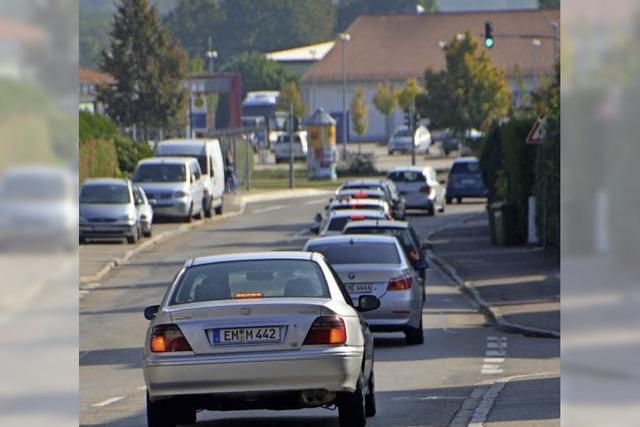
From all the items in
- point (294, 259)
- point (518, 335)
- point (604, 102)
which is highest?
point (604, 102)

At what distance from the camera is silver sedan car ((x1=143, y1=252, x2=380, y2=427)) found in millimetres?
9242

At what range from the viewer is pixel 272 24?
7047 inches

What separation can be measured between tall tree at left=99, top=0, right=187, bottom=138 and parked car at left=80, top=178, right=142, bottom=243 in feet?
106

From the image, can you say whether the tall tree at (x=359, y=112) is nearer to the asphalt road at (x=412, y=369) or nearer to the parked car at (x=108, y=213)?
the parked car at (x=108, y=213)

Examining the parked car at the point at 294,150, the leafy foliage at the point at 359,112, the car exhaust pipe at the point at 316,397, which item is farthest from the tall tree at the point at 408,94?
the car exhaust pipe at the point at 316,397

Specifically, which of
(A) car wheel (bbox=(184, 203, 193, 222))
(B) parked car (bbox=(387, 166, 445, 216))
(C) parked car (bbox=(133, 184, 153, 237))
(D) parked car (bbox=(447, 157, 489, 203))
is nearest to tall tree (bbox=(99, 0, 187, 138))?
(D) parked car (bbox=(447, 157, 489, 203))

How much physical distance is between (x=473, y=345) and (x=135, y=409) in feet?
23.4

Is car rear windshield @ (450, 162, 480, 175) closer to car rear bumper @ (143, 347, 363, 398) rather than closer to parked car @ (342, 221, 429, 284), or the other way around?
parked car @ (342, 221, 429, 284)

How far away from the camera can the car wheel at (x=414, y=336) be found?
714 inches

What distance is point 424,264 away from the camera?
20.8m

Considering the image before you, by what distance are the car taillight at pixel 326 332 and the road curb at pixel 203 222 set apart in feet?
64.0

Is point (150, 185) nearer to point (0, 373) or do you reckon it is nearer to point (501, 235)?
point (501, 235)

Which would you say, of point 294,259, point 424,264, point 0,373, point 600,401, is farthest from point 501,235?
point 0,373

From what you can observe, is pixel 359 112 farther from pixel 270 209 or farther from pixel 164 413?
pixel 164 413
